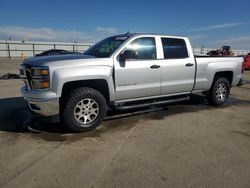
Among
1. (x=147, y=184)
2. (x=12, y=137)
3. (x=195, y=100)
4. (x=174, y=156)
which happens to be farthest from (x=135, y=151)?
(x=195, y=100)

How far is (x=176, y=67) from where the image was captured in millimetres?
5727

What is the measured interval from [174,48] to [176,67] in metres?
0.50

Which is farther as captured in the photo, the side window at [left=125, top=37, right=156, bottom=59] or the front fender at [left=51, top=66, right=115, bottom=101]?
the side window at [left=125, top=37, right=156, bottom=59]

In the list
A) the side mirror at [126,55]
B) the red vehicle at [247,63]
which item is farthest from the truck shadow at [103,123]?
the red vehicle at [247,63]

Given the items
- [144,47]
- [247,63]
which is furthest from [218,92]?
[247,63]

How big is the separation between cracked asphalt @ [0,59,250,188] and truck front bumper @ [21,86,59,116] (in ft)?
1.60

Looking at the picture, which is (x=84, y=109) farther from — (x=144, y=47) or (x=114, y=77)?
(x=144, y=47)

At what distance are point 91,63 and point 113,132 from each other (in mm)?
1415

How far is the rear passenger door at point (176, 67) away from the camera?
5.60 metres

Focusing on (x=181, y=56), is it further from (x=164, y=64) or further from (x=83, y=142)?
(x=83, y=142)

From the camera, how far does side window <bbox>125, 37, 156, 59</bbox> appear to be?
515cm

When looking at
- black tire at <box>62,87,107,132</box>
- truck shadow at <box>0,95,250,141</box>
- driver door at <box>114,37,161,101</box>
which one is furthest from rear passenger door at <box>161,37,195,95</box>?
black tire at <box>62,87,107,132</box>

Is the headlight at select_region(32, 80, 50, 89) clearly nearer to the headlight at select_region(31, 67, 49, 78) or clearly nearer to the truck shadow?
the headlight at select_region(31, 67, 49, 78)

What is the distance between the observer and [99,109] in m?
4.80
